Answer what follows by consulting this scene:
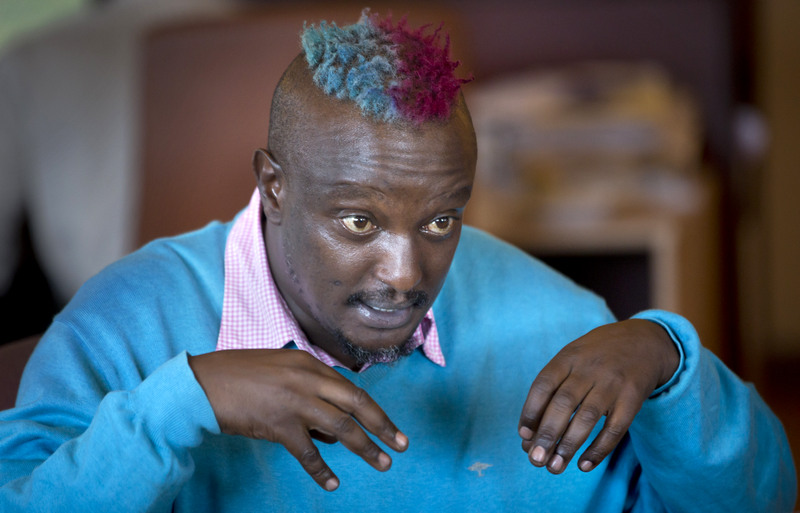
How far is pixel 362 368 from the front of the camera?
1.09m

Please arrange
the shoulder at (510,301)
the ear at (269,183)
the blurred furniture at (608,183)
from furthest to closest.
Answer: the blurred furniture at (608,183)
the shoulder at (510,301)
the ear at (269,183)

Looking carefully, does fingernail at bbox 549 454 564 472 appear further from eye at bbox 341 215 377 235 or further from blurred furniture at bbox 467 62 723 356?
blurred furniture at bbox 467 62 723 356

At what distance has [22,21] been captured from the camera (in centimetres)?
341

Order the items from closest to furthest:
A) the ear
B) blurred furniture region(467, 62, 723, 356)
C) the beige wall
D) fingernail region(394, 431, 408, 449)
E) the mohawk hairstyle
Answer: fingernail region(394, 431, 408, 449), the mohawk hairstyle, the ear, blurred furniture region(467, 62, 723, 356), the beige wall

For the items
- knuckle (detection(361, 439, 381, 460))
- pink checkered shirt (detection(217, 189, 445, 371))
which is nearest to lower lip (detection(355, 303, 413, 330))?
pink checkered shirt (detection(217, 189, 445, 371))

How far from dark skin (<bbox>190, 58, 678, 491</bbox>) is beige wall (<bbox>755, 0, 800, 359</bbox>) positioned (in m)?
2.42

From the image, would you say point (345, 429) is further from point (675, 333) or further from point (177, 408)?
point (675, 333)

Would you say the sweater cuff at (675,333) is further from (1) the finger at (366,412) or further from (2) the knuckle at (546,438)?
(1) the finger at (366,412)

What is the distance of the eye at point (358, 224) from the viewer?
967 mm

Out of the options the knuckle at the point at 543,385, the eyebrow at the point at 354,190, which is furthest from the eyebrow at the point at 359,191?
the knuckle at the point at 543,385

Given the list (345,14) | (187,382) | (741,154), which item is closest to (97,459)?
(187,382)

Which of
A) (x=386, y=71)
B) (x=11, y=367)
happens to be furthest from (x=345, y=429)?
(x=11, y=367)

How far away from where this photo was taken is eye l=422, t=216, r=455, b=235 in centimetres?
99

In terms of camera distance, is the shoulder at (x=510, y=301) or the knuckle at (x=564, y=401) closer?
the knuckle at (x=564, y=401)
